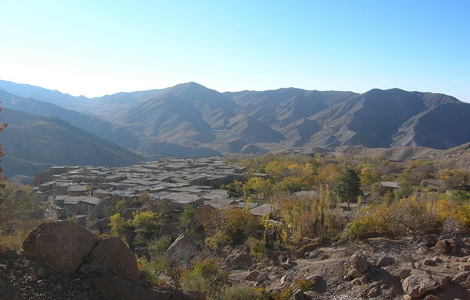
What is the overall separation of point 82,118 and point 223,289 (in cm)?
11422

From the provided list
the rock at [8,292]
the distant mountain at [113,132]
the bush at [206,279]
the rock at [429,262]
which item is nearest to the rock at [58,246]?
the rock at [8,292]

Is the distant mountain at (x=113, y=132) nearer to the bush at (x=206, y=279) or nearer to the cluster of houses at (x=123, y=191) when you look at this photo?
the cluster of houses at (x=123, y=191)

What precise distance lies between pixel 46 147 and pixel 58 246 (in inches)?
2274

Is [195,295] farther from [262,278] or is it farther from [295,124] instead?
[295,124]

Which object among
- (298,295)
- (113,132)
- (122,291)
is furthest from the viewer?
(113,132)

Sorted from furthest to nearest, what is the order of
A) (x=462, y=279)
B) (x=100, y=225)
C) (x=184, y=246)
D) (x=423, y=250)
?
(x=100, y=225) → (x=184, y=246) → (x=423, y=250) → (x=462, y=279)

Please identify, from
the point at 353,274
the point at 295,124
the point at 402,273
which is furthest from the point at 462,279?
the point at 295,124

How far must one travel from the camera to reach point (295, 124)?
112 meters

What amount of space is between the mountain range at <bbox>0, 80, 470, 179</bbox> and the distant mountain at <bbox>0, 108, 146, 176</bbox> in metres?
6.36

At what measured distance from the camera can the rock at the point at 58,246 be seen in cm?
655

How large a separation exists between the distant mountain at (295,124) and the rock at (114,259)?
73845mm

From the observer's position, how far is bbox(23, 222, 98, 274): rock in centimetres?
655

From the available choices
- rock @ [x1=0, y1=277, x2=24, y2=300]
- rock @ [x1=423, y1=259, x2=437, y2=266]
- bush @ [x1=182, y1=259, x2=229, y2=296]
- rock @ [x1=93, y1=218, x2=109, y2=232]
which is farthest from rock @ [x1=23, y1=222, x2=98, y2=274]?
rock @ [x1=93, y1=218, x2=109, y2=232]

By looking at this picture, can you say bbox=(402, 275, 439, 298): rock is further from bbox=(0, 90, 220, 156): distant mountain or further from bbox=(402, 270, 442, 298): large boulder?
bbox=(0, 90, 220, 156): distant mountain
